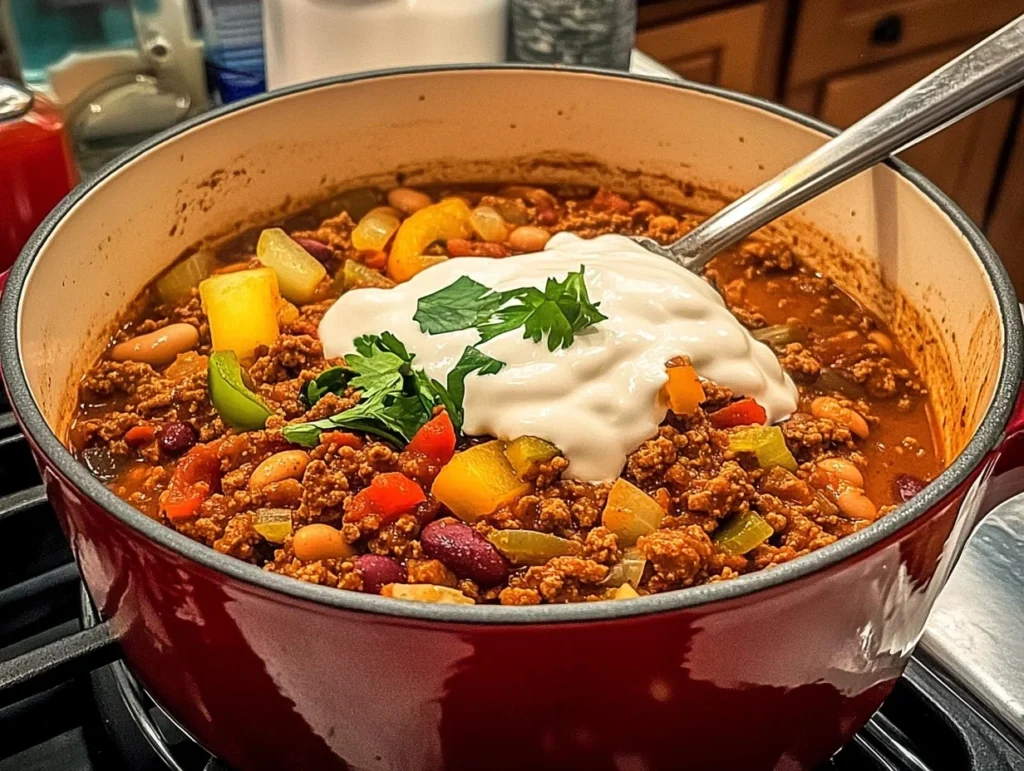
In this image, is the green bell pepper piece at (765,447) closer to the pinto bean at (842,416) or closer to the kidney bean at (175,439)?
the pinto bean at (842,416)

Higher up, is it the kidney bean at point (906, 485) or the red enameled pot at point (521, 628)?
the red enameled pot at point (521, 628)

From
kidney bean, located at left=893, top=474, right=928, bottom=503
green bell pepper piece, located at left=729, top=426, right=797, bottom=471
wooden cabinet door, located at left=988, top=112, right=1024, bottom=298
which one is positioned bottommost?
wooden cabinet door, located at left=988, top=112, right=1024, bottom=298

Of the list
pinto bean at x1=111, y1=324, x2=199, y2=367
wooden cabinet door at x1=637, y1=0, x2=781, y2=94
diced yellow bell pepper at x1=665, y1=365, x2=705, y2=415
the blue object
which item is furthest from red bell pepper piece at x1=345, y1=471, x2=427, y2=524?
wooden cabinet door at x1=637, y1=0, x2=781, y2=94

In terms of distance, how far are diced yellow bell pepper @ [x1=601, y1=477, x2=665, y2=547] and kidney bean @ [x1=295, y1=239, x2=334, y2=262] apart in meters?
0.67

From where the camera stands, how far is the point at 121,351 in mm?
1494

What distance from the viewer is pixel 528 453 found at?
4.12ft

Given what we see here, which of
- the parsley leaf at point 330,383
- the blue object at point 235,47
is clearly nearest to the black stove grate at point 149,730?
the parsley leaf at point 330,383

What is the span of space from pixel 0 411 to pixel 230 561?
86cm

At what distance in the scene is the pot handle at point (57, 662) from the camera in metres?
1.00

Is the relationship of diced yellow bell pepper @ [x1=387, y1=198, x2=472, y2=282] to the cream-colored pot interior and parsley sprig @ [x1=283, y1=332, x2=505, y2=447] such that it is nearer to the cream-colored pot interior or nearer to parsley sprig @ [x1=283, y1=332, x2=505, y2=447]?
the cream-colored pot interior

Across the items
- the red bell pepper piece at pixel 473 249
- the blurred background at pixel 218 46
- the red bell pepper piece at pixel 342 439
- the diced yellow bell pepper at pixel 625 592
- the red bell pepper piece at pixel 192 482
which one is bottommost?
the red bell pepper piece at pixel 192 482

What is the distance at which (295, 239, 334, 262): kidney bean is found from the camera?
5.59ft

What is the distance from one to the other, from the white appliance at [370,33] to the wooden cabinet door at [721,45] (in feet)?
3.25

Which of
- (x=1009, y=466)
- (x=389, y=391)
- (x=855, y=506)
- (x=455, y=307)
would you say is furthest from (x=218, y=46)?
(x=1009, y=466)
